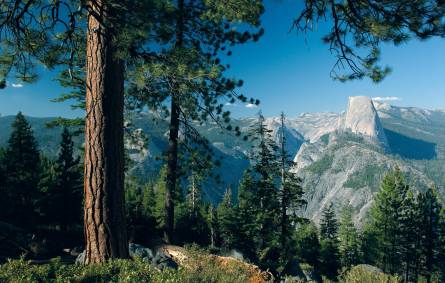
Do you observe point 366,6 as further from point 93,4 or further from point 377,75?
point 93,4

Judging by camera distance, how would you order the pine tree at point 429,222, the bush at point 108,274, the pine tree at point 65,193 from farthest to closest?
the pine tree at point 429,222 → the pine tree at point 65,193 → the bush at point 108,274

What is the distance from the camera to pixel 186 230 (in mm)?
37812

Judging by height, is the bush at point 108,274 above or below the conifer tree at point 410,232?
above

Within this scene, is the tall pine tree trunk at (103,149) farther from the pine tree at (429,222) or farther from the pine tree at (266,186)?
the pine tree at (429,222)

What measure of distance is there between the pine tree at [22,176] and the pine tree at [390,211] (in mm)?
40693

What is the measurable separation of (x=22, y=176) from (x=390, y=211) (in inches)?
1694

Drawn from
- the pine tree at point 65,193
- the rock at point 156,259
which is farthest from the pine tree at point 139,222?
the pine tree at point 65,193

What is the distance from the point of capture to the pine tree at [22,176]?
3156 cm

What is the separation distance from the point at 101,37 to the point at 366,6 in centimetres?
460

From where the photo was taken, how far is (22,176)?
31312 millimetres

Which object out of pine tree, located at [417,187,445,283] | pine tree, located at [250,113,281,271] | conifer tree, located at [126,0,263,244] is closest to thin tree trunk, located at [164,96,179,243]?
conifer tree, located at [126,0,263,244]

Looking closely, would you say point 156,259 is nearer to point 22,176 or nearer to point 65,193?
point 65,193

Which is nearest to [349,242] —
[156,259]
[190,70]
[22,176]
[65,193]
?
[65,193]

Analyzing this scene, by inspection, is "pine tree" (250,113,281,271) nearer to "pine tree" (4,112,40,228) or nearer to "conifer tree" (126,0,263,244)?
"conifer tree" (126,0,263,244)
